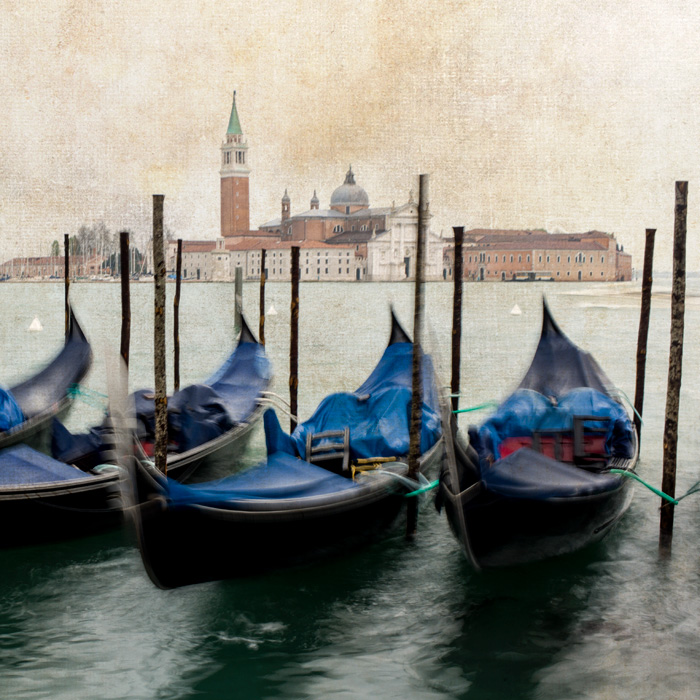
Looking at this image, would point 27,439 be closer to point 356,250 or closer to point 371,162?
point 371,162

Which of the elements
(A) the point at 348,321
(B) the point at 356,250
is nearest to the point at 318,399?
(A) the point at 348,321

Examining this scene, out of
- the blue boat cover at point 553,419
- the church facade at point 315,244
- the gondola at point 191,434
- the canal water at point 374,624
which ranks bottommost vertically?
the canal water at point 374,624

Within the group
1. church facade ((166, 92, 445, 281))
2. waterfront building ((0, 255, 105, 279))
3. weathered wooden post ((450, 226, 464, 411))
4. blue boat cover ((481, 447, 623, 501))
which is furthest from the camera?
church facade ((166, 92, 445, 281))

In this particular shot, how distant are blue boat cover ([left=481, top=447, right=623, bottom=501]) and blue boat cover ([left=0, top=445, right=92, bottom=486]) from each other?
134 centimetres

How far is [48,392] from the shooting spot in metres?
4.14

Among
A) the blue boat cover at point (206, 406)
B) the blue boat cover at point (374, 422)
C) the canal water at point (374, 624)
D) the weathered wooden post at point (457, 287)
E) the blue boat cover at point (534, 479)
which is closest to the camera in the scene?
the canal water at point (374, 624)

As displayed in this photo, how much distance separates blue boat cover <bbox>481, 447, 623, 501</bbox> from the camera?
2453mm

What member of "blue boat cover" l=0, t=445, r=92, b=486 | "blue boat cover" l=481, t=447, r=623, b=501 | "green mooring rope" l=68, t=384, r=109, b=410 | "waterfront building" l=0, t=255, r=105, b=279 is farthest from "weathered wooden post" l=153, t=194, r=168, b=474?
"waterfront building" l=0, t=255, r=105, b=279

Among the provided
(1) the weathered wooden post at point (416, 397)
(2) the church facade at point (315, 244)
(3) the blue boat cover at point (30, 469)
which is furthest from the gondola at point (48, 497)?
(2) the church facade at point (315, 244)

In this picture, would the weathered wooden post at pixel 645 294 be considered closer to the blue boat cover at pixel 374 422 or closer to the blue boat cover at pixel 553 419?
the blue boat cover at pixel 553 419

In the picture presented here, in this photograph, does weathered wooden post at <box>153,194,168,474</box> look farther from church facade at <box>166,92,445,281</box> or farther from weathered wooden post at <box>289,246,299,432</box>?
church facade at <box>166,92,445,281</box>

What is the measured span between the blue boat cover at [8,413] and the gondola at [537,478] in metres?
1.73

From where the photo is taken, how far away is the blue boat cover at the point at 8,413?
11.3 feet

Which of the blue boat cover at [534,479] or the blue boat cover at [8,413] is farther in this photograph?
the blue boat cover at [8,413]
